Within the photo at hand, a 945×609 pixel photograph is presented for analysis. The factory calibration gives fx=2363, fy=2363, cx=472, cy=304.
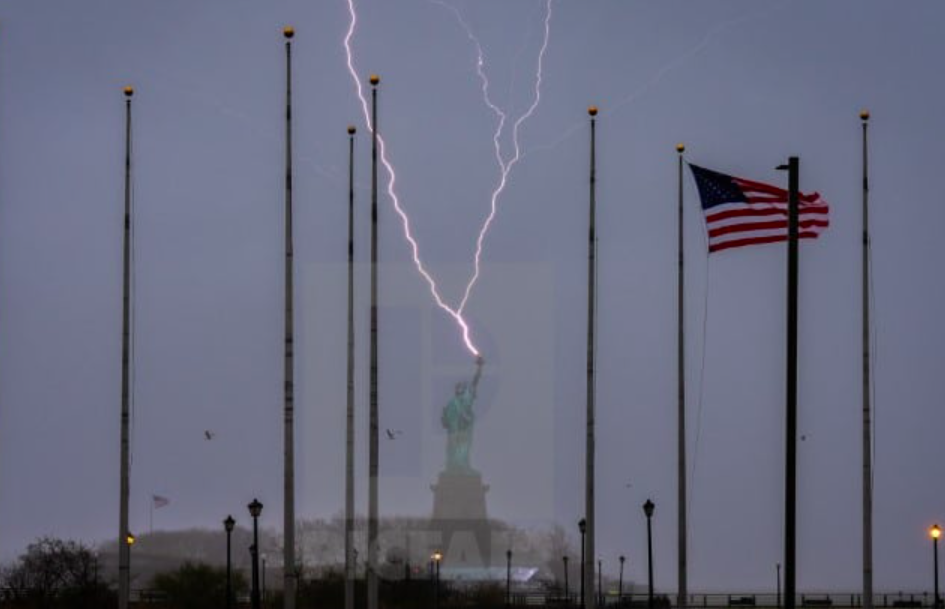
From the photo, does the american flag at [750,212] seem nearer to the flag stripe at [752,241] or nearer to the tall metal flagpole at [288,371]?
the flag stripe at [752,241]

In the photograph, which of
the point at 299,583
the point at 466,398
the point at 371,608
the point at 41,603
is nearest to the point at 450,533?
the point at 466,398

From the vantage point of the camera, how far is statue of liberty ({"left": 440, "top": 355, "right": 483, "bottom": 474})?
123600mm

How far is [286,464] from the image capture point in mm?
54438

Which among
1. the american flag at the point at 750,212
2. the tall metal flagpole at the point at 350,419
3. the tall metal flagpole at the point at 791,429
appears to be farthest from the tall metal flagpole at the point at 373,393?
the tall metal flagpole at the point at 791,429

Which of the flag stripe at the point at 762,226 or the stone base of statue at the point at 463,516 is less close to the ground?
the flag stripe at the point at 762,226

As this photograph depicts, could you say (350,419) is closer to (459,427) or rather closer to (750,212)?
(750,212)

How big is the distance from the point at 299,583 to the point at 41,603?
656 inches

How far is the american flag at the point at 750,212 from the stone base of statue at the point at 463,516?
7083cm

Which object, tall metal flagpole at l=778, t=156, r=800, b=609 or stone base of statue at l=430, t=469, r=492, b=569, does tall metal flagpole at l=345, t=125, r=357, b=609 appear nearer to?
tall metal flagpole at l=778, t=156, r=800, b=609

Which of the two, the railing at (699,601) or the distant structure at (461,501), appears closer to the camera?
the railing at (699,601)

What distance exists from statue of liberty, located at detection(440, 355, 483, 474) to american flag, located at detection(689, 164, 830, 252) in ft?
223

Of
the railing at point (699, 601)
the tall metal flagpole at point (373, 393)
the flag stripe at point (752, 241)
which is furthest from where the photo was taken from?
the railing at point (699, 601)

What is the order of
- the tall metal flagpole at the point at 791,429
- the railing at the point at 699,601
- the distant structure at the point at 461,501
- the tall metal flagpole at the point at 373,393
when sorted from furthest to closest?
the distant structure at the point at 461,501 → the railing at the point at 699,601 → the tall metal flagpole at the point at 373,393 → the tall metal flagpole at the point at 791,429

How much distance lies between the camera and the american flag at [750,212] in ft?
172
